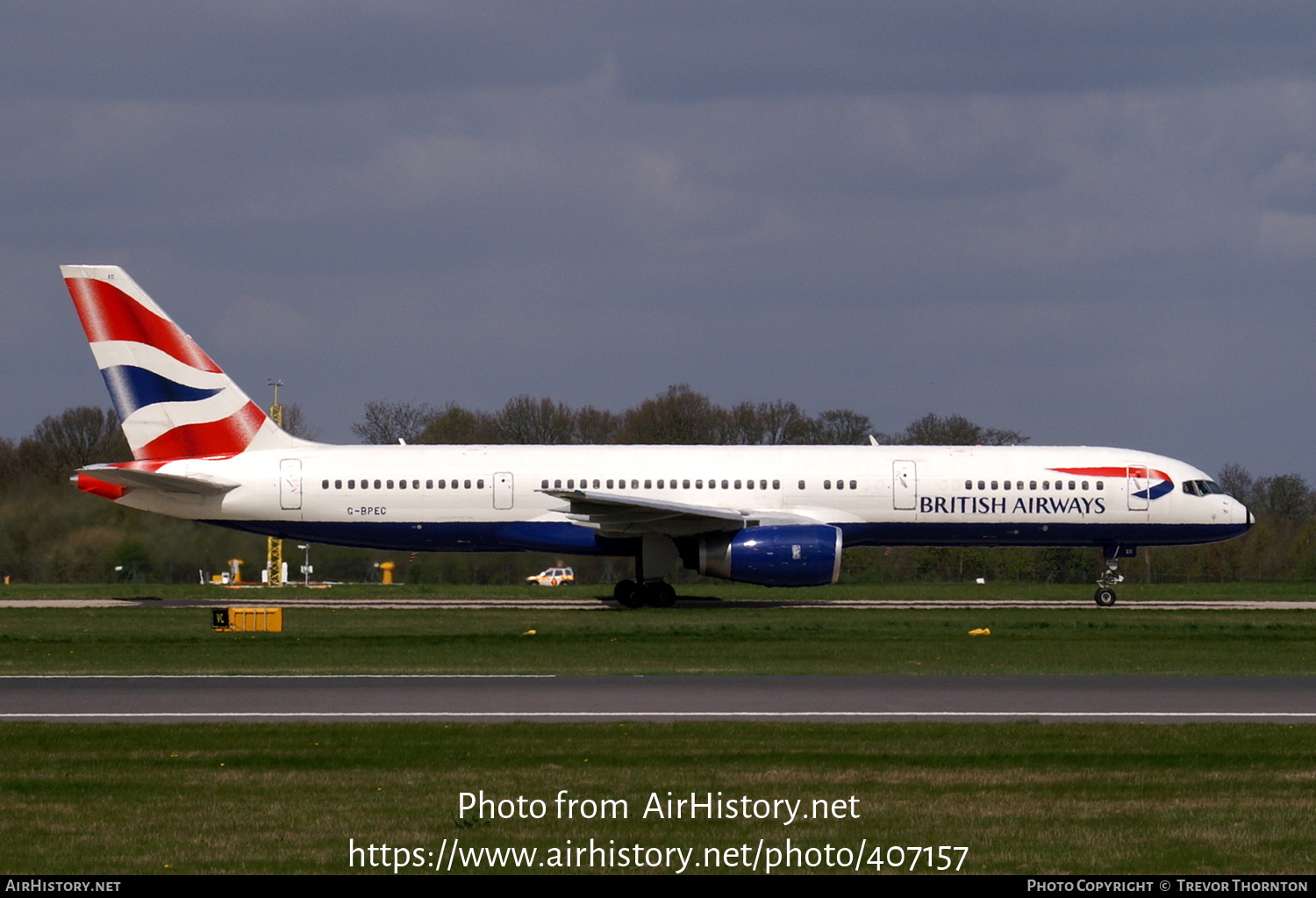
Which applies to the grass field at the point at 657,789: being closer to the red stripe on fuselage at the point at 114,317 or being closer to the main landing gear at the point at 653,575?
the main landing gear at the point at 653,575

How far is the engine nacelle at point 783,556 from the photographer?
32094 millimetres

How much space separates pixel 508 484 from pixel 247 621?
8.86 m

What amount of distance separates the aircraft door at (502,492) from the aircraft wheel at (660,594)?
3874 mm

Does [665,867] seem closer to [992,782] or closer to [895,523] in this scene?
[992,782]

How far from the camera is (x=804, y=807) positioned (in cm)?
1037

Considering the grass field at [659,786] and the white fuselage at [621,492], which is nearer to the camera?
the grass field at [659,786]

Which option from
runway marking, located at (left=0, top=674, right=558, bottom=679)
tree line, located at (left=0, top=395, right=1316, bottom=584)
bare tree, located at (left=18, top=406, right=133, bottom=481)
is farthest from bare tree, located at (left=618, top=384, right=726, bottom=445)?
runway marking, located at (left=0, top=674, right=558, bottom=679)

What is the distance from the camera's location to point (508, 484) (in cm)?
3475

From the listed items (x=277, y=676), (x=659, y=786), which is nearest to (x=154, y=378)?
(x=277, y=676)

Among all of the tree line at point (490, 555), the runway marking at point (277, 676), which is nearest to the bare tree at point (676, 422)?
the tree line at point (490, 555)

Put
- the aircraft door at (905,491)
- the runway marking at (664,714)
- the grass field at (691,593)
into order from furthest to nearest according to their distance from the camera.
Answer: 1. the grass field at (691,593)
2. the aircraft door at (905,491)
3. the runway marking at (664,714)

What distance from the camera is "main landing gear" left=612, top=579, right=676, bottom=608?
3412cm

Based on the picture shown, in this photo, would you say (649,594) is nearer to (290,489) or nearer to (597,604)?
(597,604)
